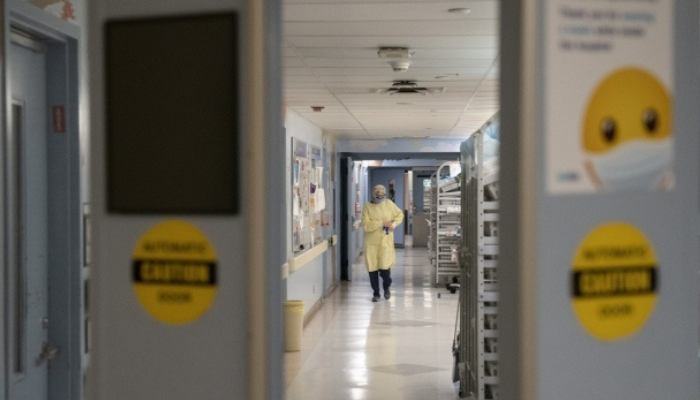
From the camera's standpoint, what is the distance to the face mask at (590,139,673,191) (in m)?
1.70

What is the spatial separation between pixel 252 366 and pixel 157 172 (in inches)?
18.7

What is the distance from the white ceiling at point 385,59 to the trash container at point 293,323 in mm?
2025

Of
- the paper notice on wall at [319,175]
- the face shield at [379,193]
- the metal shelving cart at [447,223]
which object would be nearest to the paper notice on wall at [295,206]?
the paper notice on wall at [319,175]

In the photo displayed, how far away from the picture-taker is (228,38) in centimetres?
171

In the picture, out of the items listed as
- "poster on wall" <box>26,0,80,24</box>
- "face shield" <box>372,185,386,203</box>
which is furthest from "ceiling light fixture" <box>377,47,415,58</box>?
"face shield" <box>372,185,386,203</box>

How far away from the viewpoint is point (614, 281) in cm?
173

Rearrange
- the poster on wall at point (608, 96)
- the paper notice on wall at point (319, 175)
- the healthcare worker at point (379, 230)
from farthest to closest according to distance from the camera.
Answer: the healthcare worker at point (379, 230) → the paper notice on wall at point (319, 175) → the poster on wall at point (608, 96)

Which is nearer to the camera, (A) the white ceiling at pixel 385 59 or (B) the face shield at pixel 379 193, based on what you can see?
(A) the white ceiling at pixel 385 59

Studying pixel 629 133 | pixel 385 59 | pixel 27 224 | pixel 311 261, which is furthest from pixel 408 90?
pixel 629 133

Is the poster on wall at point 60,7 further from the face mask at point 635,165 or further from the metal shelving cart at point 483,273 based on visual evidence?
the metal shelving cart at point 483,273

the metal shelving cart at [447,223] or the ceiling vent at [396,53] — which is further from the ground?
the ceiling vent at [396,53]

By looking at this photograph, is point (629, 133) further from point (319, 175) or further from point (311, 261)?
point (319, 175)

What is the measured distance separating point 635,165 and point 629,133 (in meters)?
0.07

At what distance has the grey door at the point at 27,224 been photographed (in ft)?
9.36
